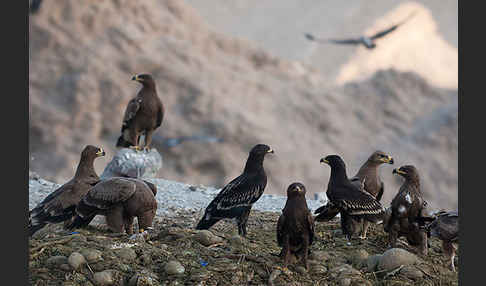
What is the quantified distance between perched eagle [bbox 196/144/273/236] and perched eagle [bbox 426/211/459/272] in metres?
1.85

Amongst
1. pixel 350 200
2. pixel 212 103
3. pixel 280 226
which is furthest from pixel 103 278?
pixel 212 103

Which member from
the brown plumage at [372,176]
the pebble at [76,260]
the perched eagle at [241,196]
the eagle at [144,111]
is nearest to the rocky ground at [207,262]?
the pebble at [76,260]

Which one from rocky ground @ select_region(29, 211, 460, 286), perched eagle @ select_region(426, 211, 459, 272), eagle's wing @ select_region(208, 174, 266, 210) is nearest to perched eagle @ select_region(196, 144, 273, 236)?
eagle's wing @ select_region(208, 174, 266, 210)

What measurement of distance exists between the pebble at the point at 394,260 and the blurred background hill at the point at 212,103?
510 inches

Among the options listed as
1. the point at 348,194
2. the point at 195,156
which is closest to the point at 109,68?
the point at 195,156

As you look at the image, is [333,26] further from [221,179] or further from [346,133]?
[221,179]

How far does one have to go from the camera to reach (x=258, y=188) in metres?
6.14

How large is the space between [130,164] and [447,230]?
18.2 feet

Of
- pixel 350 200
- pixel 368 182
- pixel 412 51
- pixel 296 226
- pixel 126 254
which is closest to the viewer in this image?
pixel 296 226

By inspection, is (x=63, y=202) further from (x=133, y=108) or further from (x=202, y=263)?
(x=133, y=108)

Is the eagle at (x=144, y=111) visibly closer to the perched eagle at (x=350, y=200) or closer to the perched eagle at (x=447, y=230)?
the perched eagle at (x=350, y=200)

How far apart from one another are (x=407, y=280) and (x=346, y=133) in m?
16.1

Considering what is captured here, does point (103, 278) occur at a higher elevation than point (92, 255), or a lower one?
lower

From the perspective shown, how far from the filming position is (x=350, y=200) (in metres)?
6.03
